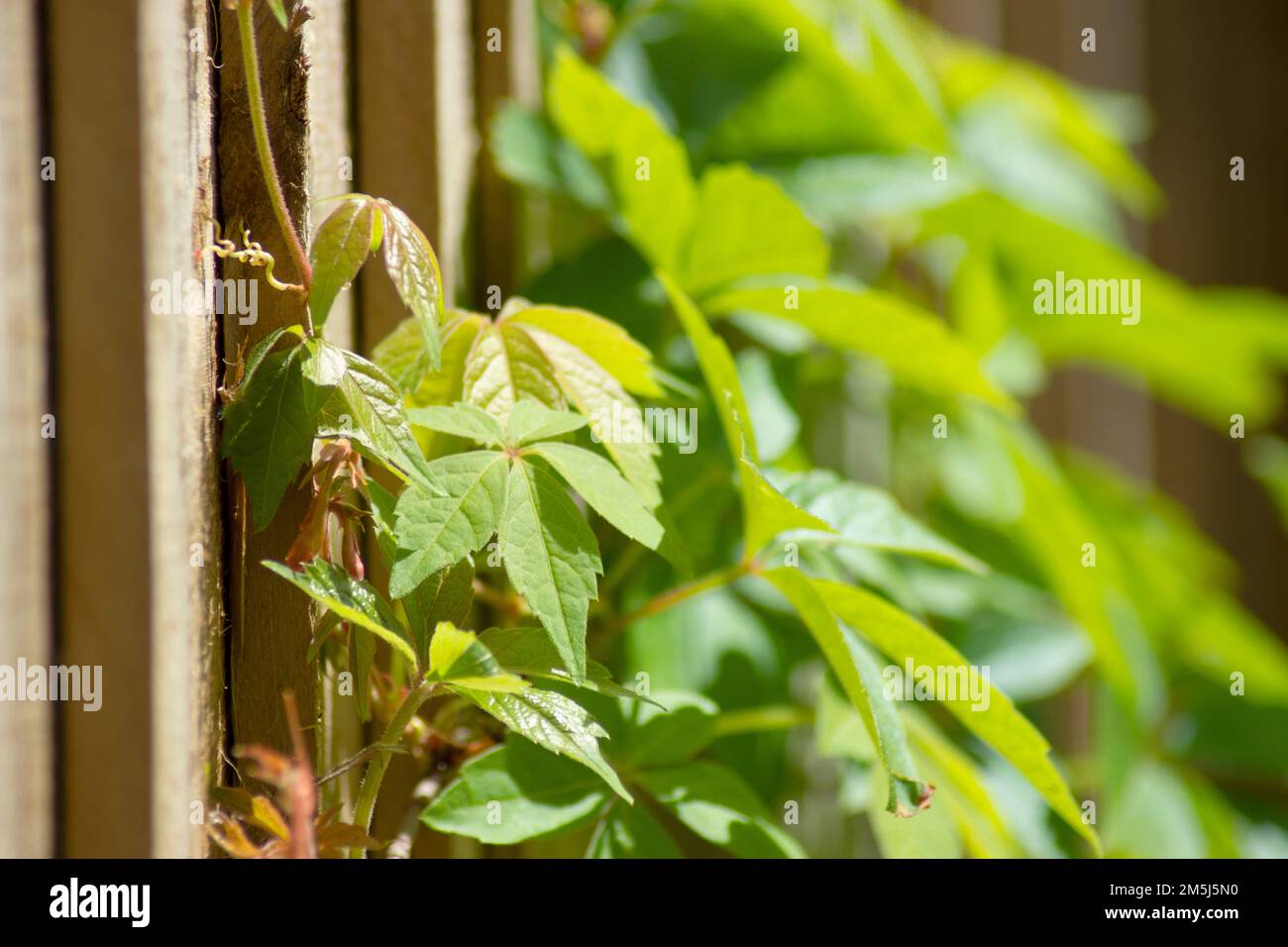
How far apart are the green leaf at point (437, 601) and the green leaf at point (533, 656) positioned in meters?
0.02

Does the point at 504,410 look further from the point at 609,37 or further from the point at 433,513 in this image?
the point at 609,37

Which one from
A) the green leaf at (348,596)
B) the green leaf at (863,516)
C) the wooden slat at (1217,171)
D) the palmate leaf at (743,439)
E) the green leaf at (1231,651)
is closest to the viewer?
the green leaf at (348,596)

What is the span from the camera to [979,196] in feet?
3.11

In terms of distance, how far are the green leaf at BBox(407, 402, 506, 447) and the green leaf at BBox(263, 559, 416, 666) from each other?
74 mm

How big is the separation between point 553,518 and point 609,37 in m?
0.62

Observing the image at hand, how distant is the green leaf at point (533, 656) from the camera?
1.48 ft

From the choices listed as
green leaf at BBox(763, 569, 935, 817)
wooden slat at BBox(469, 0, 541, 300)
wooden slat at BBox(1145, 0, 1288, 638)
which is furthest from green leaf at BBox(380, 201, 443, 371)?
wooden slat at BBox(1145, 0, 1288, 638)

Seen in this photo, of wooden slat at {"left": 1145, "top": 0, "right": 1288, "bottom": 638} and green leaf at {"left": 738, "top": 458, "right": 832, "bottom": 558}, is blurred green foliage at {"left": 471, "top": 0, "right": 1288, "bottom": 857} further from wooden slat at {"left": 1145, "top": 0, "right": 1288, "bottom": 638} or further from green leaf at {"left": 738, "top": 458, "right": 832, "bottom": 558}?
wooden slat at {"left": 1145, "top": 0, "right": 1288, "bottom": 638}

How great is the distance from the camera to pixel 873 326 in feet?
2.50

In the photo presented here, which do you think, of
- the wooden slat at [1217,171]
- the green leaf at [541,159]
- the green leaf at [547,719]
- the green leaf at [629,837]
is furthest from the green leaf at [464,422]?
the wooden slat at [1217,171]

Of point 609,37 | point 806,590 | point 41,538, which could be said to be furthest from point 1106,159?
point 41,538

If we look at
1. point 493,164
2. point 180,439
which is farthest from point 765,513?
point 493,164

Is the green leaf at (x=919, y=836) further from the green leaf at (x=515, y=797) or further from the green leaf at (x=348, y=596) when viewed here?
the green leaf at (x=348, y=596)

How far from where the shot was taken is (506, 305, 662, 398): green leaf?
57 centimetres
